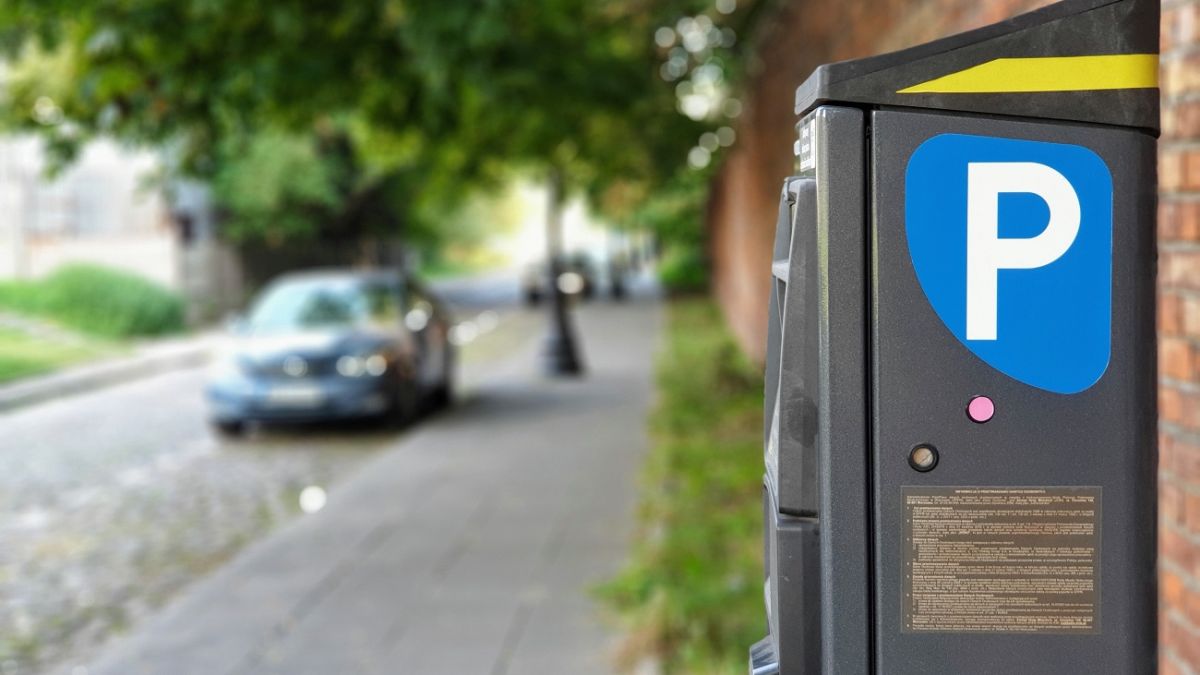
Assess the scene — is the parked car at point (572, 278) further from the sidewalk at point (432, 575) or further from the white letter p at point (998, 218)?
the white letter p at point (998, 218)

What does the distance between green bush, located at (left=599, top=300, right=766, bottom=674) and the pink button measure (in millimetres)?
2836

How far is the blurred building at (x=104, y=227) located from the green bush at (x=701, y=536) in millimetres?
16114

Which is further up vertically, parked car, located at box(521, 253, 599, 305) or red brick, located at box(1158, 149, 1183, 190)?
red brick, located at box(1158, 149, 1183, 190)

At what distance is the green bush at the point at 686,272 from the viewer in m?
39.2

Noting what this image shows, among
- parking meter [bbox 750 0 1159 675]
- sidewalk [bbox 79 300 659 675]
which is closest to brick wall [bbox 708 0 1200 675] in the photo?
parking meter [bbox 750 0 1159 675]

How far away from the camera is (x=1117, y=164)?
1.88 metres

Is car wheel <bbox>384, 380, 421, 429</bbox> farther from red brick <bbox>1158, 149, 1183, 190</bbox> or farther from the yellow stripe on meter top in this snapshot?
the yellow stripe on meter top

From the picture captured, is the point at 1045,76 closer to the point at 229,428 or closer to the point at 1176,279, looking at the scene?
the point at 1176,279

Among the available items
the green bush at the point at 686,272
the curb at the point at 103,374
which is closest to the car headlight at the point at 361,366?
the curb at the point at 103,374

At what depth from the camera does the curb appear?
1504 cm

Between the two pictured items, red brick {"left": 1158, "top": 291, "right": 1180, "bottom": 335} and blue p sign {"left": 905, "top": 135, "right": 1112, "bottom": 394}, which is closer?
blue p sign {"left": 905, "top": 135, "right": 1112, "bottom": 394}

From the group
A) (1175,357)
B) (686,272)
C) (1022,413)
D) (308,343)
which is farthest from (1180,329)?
(686,272)

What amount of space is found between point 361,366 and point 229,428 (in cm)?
149

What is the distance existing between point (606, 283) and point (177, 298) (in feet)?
72.3
